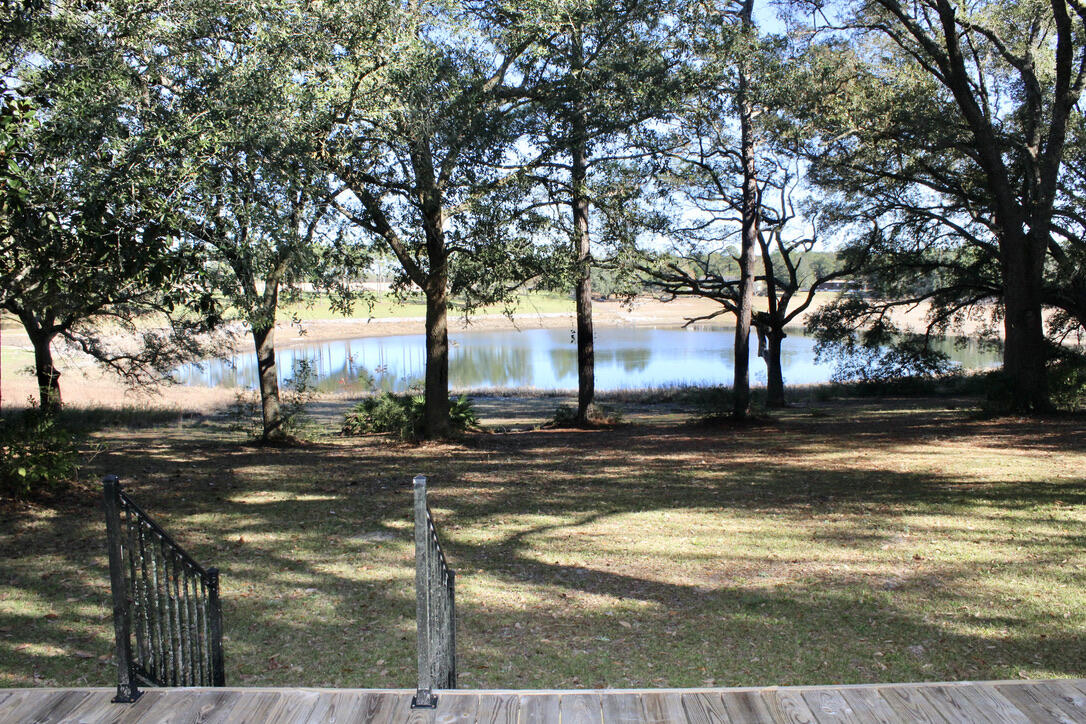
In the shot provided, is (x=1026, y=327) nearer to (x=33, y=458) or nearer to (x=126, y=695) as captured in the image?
(x=126, y=695)

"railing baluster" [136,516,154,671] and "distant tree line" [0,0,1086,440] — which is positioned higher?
"distant tree line" [0,0,1086,440]

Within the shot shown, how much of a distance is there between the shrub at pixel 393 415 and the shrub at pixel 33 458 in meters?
6.68

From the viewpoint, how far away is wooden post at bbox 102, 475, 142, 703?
8.74 ft

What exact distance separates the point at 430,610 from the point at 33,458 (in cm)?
619

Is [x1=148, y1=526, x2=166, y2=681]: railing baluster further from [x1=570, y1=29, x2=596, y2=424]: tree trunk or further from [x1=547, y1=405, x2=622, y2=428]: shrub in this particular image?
[x1=547, y1=405, x2=622, y2=428]: shrub

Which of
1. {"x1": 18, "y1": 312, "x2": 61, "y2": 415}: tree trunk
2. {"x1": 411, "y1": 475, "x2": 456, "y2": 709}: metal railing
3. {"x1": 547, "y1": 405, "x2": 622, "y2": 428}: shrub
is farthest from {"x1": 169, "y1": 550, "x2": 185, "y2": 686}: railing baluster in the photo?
{"x1": 547, "y1": 405, "x2": 622, "y2": 428}: shrub

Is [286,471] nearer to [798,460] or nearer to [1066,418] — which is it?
[798,460]

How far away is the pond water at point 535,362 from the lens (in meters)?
30.8

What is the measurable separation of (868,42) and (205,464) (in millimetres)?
15419

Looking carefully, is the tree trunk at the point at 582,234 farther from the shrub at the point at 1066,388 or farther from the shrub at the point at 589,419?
the shrub at the point at 1066,388

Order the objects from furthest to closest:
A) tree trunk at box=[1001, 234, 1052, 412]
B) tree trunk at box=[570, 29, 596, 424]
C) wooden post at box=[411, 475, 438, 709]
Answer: tree trunk at box=[1001, 234, 1052, 412], tree trunk at box=[570, 29, 596, 424], wooden post at box=[411, 475, 438, 709]

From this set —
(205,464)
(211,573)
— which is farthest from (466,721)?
(205,464)

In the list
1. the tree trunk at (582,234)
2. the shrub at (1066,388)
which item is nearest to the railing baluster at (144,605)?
the tree trunk at (582,234)

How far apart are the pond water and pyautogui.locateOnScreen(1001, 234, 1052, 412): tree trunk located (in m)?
10.9
